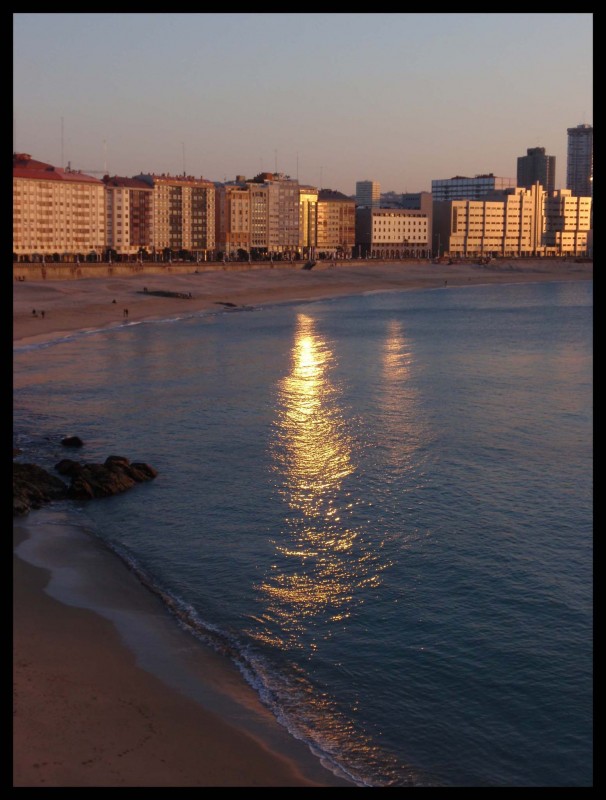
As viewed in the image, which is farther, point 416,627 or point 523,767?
point 416,627

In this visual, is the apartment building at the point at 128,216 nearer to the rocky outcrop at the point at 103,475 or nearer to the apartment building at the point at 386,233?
the apartment building at the point at 386,233

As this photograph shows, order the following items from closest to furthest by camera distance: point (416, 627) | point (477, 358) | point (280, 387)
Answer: point (416, 627)
point (280, 387)
point (477, 358)

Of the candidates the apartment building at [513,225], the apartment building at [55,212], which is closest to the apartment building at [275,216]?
the apartment building at [55,212]

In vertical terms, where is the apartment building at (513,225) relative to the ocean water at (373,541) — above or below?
above

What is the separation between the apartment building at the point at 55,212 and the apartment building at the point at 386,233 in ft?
159

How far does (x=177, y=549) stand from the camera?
13969 millimetres

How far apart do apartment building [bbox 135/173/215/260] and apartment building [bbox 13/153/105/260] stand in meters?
8.64

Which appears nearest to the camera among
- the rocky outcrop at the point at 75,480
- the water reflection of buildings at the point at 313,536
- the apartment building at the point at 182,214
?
the water reflection of buildings at the point at 313,536

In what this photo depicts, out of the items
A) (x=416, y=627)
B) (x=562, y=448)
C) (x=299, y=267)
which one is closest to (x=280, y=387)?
(x=562, y=448)

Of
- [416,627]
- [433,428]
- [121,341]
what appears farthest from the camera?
[121,341]

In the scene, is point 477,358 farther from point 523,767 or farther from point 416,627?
point 523,767

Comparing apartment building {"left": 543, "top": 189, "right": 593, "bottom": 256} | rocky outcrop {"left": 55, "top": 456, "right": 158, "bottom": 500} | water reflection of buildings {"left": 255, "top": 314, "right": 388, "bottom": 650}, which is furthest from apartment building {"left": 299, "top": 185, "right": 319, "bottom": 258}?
rocky outcrop {"left": 55, "top": 456, "right": 158, "bottom": 500}

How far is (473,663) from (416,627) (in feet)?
3.50

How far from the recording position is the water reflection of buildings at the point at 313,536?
11713 millimetres
